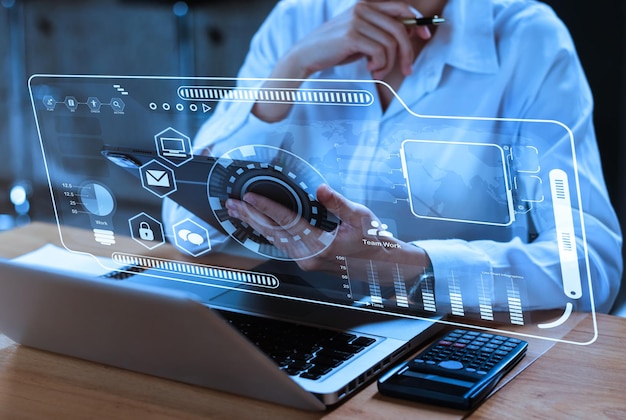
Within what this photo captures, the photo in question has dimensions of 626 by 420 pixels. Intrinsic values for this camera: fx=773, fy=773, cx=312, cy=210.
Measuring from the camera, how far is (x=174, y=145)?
0.86 m

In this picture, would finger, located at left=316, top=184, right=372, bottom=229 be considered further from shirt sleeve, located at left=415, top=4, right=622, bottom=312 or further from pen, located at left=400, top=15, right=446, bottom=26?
pen, located at left=400, top=15, right=446, bottom=26

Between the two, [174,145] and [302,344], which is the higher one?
[174,145]

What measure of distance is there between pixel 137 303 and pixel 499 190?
14.2 inches

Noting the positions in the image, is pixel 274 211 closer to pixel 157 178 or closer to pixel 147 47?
pixel 157 178

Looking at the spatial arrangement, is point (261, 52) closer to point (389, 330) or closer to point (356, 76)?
point (356, 76)

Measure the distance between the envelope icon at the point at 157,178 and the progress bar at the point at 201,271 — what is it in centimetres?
11

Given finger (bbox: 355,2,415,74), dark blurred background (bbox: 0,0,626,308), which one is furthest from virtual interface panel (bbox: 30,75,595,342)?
finger (bbox: 355,2,415,74)

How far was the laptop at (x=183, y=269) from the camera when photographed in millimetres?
753

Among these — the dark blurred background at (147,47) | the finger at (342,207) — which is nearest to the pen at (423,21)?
the dark blurred background at (147,47)

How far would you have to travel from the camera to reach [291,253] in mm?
891

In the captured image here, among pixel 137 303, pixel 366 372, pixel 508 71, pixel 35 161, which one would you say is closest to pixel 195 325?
pixel 137 303

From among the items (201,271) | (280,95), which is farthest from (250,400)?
(280,95)

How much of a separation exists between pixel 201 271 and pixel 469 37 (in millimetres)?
1360

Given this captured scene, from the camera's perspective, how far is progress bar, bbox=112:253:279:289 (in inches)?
36.7
